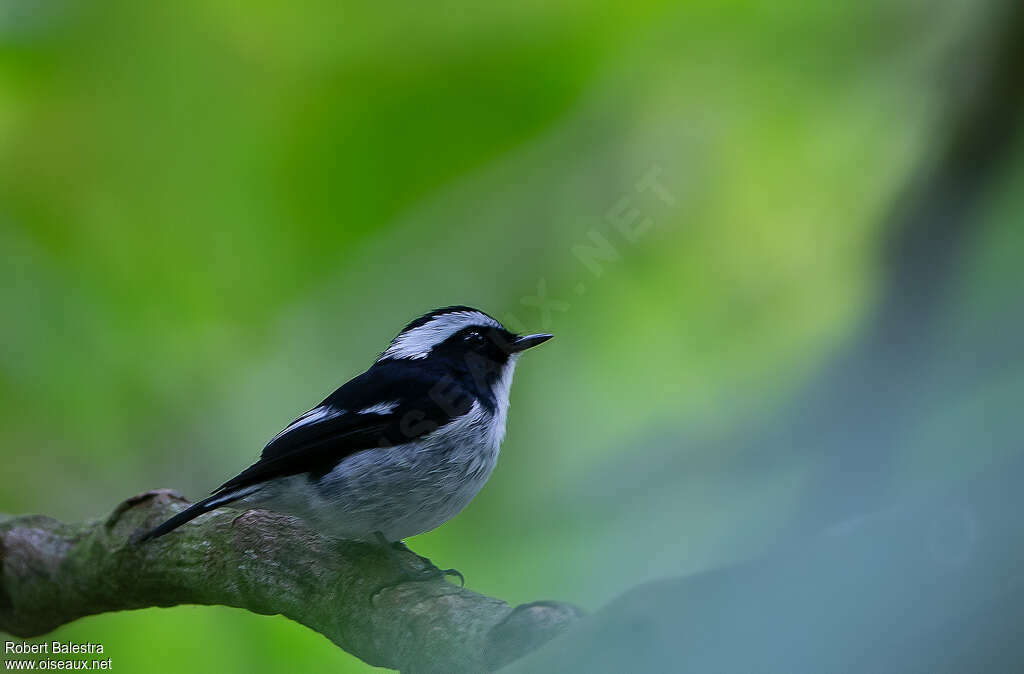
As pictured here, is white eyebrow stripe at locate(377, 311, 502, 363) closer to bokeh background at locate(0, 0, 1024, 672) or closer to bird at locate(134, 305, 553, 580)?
bokeh background at locate(0, 0, 1024, 672)

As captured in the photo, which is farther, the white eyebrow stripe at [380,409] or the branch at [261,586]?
the white eyebrow stripe at [380,409]

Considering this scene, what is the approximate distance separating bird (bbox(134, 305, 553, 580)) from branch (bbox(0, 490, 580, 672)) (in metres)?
0.13

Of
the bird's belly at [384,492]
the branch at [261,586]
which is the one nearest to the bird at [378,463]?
the bird's belly at [384,492]

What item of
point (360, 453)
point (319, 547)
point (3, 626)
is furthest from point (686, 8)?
point (3, 626)

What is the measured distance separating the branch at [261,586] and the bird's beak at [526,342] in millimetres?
990

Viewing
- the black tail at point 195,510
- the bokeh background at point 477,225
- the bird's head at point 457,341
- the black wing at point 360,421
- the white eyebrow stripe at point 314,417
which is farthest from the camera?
the bird's head at point 457,341

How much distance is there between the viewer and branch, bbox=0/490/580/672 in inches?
79.3

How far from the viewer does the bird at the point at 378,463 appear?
289 centimetres

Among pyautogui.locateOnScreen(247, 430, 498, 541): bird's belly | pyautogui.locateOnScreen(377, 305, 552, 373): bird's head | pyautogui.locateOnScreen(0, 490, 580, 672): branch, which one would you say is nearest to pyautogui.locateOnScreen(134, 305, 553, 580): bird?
pyautogui.locateOnScreen(247, 430, 498, 541): bird's belly

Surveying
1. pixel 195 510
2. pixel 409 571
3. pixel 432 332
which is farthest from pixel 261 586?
pixel 432 332

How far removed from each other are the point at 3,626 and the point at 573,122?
9.83 ft

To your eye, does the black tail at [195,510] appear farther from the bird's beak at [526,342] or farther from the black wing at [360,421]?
the bird's beak at [526,342]

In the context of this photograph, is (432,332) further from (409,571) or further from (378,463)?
(409,571)

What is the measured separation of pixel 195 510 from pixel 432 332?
1.30 m
